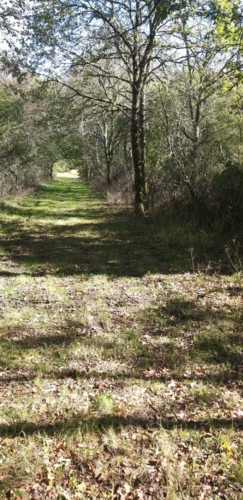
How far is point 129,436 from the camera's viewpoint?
299 cm

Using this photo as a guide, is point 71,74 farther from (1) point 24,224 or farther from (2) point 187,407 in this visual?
(2) point 187,407

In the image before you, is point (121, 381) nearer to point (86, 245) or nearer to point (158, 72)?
point (86, 245)

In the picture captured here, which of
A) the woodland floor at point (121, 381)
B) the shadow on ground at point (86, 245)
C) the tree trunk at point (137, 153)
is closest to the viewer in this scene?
the woodland floor at point (121, 381)

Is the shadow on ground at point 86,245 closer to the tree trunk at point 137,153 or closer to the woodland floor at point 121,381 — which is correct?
the woodland floor at point 121,381

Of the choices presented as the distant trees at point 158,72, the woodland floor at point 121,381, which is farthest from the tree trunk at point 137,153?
the woodland floor at point 121,381

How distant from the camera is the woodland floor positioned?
2.62 metres

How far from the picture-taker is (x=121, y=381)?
12.3ft

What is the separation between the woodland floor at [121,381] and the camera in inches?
103

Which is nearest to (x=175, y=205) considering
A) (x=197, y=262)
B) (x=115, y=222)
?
(x=115, y=222)

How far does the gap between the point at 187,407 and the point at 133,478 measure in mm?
A: 950

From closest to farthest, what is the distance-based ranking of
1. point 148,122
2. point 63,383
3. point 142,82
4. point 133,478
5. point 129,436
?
point 133,478
point 129,436
point 63,383
point 142,82
point 148,122

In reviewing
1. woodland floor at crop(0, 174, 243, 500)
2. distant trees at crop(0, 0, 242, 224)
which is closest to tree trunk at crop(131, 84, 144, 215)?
distant trees at crop(0, 0, 242, 224)

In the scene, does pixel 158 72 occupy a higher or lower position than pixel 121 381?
higher

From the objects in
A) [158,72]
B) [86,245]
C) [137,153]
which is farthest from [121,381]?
[158,72]
